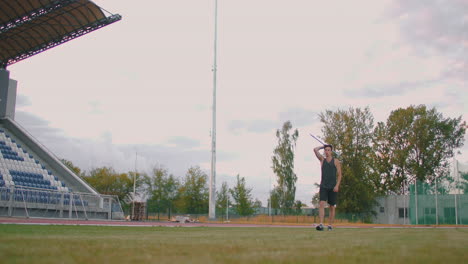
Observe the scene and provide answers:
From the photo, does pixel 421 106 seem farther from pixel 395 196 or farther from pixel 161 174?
pixel 161 174

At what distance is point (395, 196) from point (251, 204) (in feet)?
49.9

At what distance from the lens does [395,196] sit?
47469 mm

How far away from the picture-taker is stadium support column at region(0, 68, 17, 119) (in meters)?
31.9

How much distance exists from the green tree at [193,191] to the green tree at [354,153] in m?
14.4

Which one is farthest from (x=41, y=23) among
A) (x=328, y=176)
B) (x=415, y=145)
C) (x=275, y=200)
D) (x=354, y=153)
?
(x=415, y=145)

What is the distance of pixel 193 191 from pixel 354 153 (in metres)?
18.0

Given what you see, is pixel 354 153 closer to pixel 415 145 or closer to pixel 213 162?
pixel 415 145

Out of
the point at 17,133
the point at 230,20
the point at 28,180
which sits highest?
the point at 230,20

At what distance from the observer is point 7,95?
32312 millimetres

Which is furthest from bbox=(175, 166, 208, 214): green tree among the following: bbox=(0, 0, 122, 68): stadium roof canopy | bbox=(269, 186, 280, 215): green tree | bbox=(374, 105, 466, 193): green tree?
bbox=(0, 0, 122, 68): stadium roof canopy

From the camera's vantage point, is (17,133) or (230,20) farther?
(230,20)

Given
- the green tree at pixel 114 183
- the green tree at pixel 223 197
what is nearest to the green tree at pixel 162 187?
the green tree at pixel 114 183

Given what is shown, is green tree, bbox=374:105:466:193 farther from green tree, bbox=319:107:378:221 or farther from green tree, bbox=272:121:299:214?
green tree, bbox=272:121:299:214

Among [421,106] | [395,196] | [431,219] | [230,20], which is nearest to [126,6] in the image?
[230,20]
